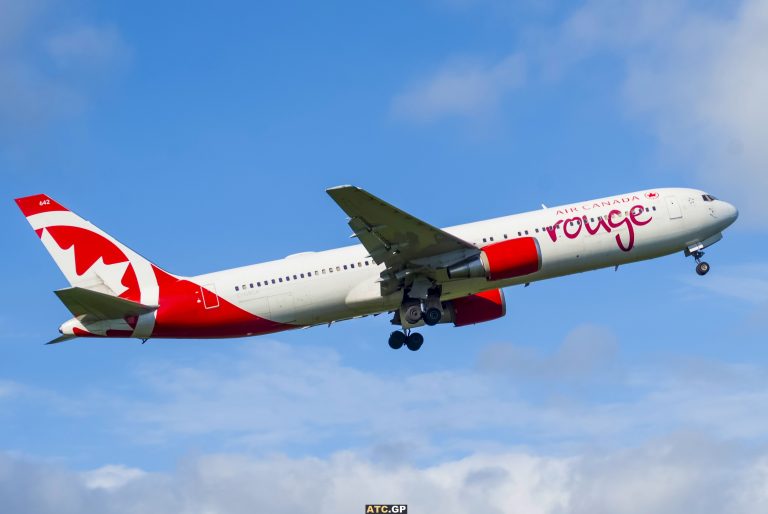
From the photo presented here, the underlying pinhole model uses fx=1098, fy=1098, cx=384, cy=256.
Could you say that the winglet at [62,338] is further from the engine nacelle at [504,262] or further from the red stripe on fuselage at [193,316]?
the engine nacelle at [504,262]

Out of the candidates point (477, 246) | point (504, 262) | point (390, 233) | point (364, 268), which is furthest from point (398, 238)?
point (504, 262)

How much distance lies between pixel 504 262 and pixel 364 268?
6.66 meters

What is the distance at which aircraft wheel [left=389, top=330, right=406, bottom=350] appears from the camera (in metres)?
56.9

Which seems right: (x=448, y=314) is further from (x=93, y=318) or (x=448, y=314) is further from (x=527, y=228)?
(x=93, y=318)

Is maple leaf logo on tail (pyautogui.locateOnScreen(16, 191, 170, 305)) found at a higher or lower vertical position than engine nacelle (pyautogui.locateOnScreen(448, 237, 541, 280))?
higher

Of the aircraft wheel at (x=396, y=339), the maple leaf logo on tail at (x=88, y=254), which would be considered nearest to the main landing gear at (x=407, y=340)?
A: the aircraft wheel at (x=396, y=339)

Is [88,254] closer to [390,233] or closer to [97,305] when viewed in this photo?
[97,305]

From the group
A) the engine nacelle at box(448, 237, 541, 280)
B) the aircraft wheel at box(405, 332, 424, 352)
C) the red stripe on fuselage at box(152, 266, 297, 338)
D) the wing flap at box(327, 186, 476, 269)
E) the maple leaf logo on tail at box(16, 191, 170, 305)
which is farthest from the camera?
the aircraft wheel at box(405, 332, 424, 352)

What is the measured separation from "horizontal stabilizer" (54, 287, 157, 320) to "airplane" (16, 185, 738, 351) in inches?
3.2

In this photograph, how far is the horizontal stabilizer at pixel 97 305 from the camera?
4778cm

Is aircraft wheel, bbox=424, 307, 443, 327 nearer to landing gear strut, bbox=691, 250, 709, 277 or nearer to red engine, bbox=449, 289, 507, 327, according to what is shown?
red engine, bbox=449, 289, 507, 327

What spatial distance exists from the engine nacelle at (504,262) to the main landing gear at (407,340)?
22.1 feet

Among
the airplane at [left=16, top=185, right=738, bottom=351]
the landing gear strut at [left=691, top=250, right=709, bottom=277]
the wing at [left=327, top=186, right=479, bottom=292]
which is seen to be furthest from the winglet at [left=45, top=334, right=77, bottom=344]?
the landing gear strut at [left=691, top=250, right=709, bottom=277]

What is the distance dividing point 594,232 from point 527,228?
Result: 321 cm
